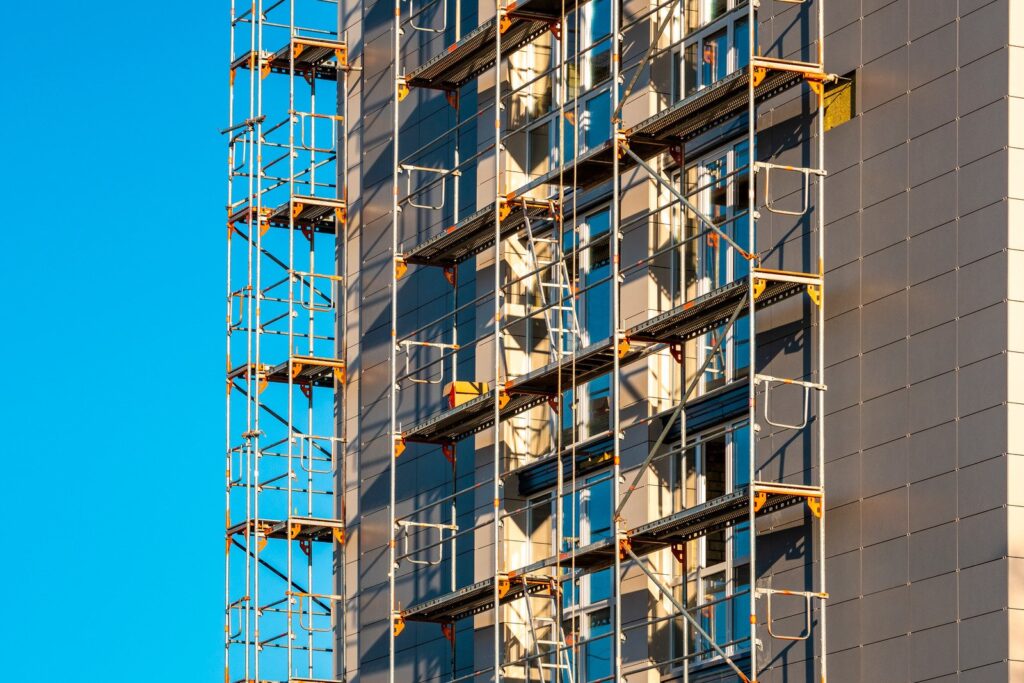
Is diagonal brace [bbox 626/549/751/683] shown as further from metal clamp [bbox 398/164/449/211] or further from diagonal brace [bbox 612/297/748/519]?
metal clamp [bbox 398/164/449/211]

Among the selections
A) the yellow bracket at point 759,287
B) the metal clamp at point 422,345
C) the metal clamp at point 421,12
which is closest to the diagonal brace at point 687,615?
the yellow bracket at point 759,287

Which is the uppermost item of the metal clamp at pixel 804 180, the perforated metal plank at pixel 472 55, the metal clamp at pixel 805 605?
the perforated metal plank at pixel 472 55

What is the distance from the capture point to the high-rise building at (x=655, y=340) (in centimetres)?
2511

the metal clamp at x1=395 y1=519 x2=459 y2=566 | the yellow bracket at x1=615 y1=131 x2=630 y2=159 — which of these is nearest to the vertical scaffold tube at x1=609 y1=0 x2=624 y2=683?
the yellow bracket at x1=615 y1=131 x2=630 y2=159

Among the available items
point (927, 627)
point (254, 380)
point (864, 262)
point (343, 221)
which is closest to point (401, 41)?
point (343, 221)

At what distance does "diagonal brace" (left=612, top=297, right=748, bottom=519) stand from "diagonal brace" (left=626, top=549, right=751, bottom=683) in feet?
2.46

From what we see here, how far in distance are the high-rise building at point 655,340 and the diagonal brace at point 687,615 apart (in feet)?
0.52

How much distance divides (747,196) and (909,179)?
3447 millimetres

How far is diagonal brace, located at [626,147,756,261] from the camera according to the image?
89.0ft

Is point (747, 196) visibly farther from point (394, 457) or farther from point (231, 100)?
point (231, 100)

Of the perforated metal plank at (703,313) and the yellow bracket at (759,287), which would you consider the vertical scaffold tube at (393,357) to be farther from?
the yellow bracket at (759,287)

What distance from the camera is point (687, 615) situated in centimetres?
2741

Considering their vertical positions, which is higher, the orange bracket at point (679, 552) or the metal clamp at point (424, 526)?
the metal clamp at point (424, 526)

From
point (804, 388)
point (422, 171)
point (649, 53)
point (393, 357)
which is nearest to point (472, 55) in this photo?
point (422, 171)
